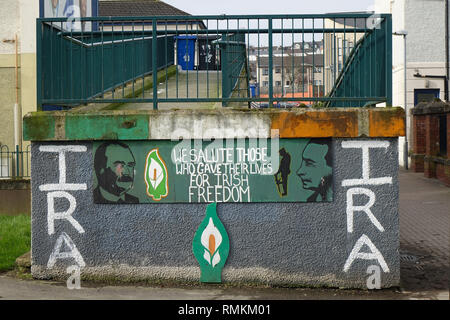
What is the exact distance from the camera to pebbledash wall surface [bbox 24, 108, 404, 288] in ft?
21.6

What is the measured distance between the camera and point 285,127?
6.57 metres

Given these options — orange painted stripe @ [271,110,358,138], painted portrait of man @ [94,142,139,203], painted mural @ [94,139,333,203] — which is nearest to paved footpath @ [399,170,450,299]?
painted mural @ [94,139,333,203]

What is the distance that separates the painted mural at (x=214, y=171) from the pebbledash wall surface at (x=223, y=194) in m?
0.01

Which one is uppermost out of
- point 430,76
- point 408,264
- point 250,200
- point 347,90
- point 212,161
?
point 430,76

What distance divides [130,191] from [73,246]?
0.90 meters

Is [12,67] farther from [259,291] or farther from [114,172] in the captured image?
[259,291]

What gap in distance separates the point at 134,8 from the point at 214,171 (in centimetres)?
4797

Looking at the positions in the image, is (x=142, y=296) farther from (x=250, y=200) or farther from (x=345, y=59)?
(x=345, y=59)

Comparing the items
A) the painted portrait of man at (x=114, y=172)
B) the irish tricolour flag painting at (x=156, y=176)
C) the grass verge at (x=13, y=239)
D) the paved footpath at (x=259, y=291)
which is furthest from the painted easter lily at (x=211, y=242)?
the grass verge at (x=13, y=239)

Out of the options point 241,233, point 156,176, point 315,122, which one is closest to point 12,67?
point 156,176

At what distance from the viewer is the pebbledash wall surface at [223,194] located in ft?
21.6

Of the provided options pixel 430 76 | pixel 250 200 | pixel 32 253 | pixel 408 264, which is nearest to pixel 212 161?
pixel 250 200

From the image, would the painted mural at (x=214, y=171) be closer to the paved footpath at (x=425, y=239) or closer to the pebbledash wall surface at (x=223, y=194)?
the pebbledash wall surface at (x=223, y=194)

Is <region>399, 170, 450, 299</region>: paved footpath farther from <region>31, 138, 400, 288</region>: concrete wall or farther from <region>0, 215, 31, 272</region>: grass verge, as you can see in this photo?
<region>0, 215, 31, 272</region>: grass verge
